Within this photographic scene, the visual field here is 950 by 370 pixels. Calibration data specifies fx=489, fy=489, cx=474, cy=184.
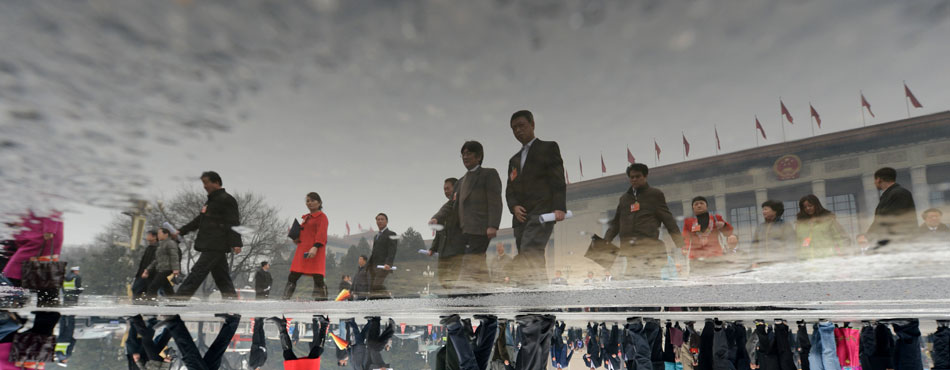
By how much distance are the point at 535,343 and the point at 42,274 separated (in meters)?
5.28

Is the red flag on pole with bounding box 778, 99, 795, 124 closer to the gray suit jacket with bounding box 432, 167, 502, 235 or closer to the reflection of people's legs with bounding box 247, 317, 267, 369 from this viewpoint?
the gray suit jacket with bounding box 432, 167, 502, 235

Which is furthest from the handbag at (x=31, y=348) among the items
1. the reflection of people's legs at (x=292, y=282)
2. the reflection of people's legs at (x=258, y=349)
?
the reflection of people's legs at (x=292, y=282)

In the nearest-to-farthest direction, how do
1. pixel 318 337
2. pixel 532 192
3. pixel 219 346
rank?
pixel 532 192 → pixel 219 346 → pixel 318 337

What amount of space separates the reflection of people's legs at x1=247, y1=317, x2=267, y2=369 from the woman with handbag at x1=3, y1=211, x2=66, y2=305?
2.59m

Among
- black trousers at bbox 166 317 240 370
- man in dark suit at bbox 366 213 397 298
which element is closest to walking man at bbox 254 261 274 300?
man in dark suit at bbox 366 213 397 298

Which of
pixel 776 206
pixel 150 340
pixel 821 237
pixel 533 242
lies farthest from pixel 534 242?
pixel 150 340

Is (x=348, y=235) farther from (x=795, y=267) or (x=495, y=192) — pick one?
(x=795, y=267)

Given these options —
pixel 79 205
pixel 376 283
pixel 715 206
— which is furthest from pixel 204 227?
pixel 715 206

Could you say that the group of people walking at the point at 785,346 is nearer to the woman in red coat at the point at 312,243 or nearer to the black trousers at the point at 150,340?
the woman in red coat at the point at 312,243

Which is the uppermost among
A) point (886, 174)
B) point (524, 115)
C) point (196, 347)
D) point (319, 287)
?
point (524, 115)

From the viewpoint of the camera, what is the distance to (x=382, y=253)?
13.1 feet

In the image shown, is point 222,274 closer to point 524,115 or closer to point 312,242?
point 312,242

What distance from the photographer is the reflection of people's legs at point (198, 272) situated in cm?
436

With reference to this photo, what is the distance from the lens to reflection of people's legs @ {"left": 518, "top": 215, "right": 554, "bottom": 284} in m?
2.66
